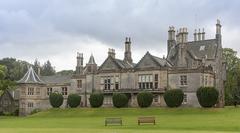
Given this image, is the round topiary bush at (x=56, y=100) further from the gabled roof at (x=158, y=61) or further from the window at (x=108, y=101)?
the gabled roof at (x=158, y=61)

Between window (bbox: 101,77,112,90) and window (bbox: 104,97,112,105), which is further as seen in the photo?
window (bbox: 101,77,112,90)

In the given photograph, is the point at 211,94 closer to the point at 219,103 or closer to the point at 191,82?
the point at 191,82

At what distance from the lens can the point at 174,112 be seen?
64500 mm

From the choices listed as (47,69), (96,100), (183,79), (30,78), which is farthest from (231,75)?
(47,69)

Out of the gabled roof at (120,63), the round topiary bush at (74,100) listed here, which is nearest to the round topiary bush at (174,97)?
the gabled roof at (120,63)

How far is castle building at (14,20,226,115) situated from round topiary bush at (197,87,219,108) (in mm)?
2800

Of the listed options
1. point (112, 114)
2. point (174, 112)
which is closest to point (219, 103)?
Answer: point (174, 112)

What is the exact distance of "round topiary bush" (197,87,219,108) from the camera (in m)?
65.9

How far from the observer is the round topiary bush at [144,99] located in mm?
71000

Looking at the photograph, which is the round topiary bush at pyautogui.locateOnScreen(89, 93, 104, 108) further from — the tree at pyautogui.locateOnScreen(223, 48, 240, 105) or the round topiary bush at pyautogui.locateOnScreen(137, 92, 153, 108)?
the tree at pyautogui.locateOnScreen(223, 48, 240, 105)

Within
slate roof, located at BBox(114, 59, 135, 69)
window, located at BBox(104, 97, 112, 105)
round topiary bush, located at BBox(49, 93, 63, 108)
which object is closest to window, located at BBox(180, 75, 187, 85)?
slate roof, located at BBox(114, 59, 135, 69)

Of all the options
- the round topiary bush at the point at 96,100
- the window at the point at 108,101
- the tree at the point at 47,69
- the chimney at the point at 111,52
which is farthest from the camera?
the tree at the point at 47,69

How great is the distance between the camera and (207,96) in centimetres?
6594

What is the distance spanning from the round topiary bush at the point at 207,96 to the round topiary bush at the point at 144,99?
796 centimetres
